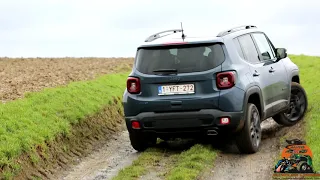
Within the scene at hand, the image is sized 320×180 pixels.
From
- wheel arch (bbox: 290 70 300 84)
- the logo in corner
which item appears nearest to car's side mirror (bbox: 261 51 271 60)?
wheel arch (bbox: 290 70 300 84)

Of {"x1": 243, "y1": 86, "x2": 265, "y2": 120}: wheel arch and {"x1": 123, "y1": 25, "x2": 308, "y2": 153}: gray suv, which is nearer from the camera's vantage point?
{"x1": 123, "y1": 25, "x2": 308, "y2": 153}: gray suv

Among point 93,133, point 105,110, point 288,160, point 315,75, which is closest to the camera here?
point 288,160

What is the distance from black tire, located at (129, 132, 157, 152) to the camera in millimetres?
11182

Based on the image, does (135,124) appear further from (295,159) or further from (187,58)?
(295,159)

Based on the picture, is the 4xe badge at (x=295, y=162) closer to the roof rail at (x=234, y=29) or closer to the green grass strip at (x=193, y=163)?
the green grass strip at (x=193, y=163)

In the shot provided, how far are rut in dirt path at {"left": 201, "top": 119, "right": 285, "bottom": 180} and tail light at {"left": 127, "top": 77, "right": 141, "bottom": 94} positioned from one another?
1.77 m

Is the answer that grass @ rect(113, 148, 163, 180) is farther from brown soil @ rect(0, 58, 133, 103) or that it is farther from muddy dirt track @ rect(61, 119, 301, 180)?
brown soil @ rect(0, 58, 133, 103)

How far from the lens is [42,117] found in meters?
12.5

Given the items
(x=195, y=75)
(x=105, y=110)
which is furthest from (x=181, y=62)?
(x=105, y=110)

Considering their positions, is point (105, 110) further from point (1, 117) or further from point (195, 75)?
point (195, 75)

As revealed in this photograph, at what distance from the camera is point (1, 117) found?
38.8ft

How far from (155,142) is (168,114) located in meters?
1.55

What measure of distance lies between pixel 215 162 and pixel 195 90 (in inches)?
47.4

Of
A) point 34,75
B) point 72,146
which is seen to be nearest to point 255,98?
point 72,146
